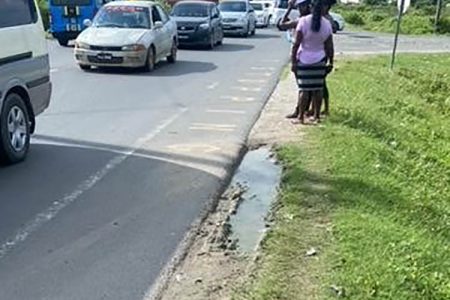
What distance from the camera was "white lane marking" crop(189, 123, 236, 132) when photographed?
10.6 meters

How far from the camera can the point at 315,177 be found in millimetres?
7531

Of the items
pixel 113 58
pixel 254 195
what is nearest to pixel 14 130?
pixel 254 195

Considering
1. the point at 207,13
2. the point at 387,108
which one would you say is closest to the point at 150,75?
the point at 387,108

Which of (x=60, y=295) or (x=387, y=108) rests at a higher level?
(x=60, y=295)

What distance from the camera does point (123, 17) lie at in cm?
1891

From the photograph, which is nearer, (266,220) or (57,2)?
(266,220)

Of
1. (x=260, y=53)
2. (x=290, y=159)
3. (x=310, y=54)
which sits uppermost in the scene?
(x=310, y=54)

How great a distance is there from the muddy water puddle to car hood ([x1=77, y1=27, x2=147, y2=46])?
9102 millimetres

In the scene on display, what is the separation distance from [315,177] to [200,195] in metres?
1.19

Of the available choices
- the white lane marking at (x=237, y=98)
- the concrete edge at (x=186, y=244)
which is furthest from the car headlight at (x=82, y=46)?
the concrete edge at (x=186, y=244)

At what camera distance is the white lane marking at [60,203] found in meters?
5.76

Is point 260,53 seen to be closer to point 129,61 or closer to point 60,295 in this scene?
point 129,61

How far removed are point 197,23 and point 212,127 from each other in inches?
571

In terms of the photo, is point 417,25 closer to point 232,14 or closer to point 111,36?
point 232,14
